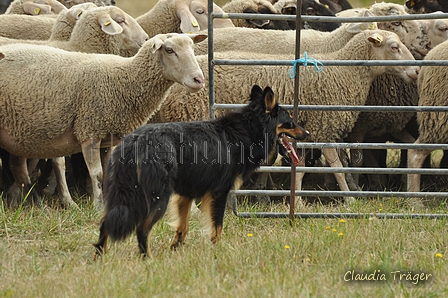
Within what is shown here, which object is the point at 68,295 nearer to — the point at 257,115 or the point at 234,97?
the point at 257,115

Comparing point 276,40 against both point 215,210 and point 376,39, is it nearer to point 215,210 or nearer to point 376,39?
point 376,39

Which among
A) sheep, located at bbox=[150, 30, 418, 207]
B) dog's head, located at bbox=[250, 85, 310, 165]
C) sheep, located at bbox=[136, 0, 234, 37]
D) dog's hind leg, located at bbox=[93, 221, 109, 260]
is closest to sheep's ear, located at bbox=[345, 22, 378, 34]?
sheep, located at bbox=[150, 30, 418, 207]

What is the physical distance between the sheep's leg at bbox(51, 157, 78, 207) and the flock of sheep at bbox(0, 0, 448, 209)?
13 mm

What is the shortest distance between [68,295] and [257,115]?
1.84 m

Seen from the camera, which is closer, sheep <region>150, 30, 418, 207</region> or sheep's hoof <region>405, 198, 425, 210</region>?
sheep's hoof <region>405, 198, 425, 210</region>

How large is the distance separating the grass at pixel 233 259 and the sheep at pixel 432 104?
1.53 metres

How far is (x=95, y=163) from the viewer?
652cm

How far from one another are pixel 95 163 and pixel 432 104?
10.0 feet

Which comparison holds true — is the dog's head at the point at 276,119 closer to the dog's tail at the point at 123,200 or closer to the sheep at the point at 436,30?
the dog's tail at the point at 123,200

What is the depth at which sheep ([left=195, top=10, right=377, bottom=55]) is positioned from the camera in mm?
7996

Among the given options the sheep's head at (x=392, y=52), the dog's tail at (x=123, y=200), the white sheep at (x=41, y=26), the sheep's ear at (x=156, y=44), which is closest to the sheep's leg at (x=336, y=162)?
the sheep's head at (x=392, y=52)


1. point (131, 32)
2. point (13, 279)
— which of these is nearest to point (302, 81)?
point (131, 32)

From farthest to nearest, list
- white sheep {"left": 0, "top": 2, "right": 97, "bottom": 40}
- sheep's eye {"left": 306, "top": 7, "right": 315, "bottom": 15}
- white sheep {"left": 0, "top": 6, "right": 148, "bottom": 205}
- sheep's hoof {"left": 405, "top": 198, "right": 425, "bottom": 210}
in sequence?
sheep's eye {"left": 306, "top": 7, "right": 315, "bottom": 15} → white sheep {"left": 0, "top": 2, "right": 97, "bottom": 40} → white sheep {"left": 0, "top": 6, "right": 148, "bottom": 205} → sheep's hoof {"left": 405, "top": 198, "right": 425, "bottom": 210}

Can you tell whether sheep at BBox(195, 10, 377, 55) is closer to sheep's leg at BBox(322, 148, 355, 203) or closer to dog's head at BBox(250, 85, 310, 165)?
sheep's leg at BBox(322, 148, 355, 203)
